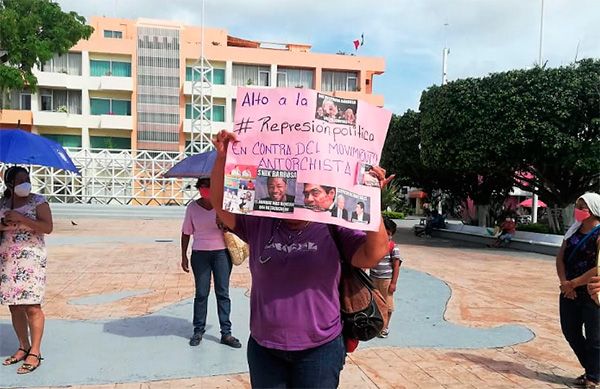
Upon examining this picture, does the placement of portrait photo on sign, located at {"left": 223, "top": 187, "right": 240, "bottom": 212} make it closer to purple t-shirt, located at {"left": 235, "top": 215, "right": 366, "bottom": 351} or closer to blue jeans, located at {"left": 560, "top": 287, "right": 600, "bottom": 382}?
purple t-shirt, located at {"left": 235, "top": 215, "right": 366, "bottom": 351}

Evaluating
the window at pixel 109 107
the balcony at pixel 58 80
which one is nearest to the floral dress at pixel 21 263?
the window at pixel 109 107

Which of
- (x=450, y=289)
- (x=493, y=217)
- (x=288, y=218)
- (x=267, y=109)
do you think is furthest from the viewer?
(x=493, y=217)

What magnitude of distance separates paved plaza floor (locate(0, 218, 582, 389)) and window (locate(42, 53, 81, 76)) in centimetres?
3303

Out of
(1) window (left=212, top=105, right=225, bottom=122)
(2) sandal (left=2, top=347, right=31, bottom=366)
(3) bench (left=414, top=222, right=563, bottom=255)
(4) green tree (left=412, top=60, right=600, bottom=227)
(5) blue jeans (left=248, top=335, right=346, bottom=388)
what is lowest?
(3) bench (left=414, top=222, right=563, bottom=255)

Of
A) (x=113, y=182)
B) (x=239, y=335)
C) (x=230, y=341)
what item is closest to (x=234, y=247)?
(x=230, y=341)

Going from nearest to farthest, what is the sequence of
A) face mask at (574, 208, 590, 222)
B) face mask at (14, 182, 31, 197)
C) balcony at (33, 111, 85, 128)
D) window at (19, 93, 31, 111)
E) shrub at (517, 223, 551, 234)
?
face mask at (14, 182, 31, 197), face mask at (574, 208, 590, 222), shrub at (517, 223, 551, 234), balcony at (33, 111, 85, 128), window at (19, 93, 31, 111)

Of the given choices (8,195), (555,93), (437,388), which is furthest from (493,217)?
(8,195)

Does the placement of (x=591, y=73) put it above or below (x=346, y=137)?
above

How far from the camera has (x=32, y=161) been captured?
5.15 m

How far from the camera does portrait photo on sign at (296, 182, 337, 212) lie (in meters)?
2.44

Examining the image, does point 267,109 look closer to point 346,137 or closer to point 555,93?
point 346,137

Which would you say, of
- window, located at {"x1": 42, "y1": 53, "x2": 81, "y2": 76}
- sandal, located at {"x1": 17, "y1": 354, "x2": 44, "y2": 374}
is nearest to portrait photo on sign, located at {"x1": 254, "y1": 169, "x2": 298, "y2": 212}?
sandal, located at {"x1": 17, "y1": 354, "x2": 44, "y2": 374}

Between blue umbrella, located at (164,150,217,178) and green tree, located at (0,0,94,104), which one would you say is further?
green tree, located at (0,0,94,104)

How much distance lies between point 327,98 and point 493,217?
21589 millimetres
